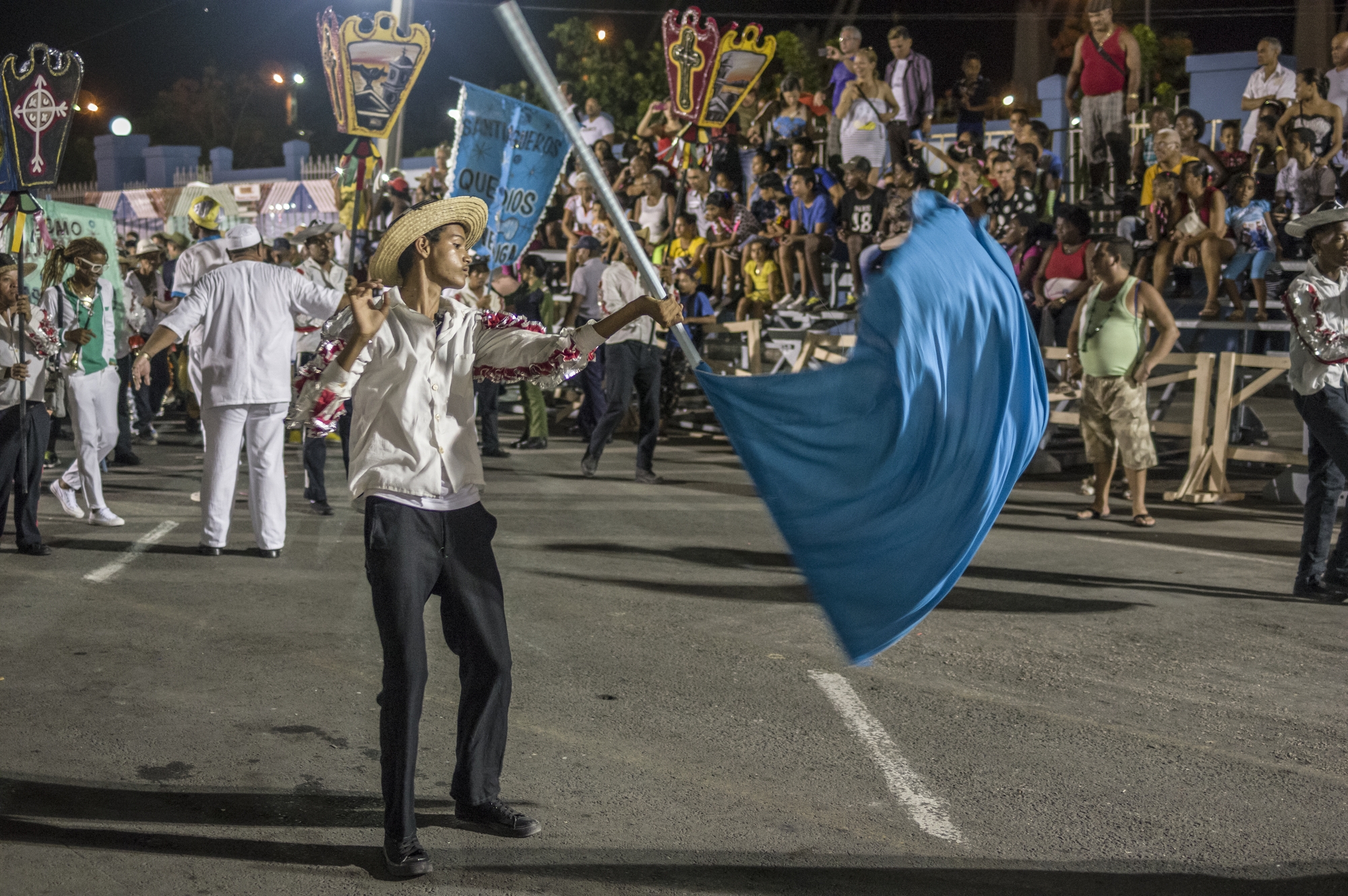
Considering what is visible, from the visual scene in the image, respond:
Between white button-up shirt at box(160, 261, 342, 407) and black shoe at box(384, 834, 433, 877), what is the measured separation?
5.13 meters

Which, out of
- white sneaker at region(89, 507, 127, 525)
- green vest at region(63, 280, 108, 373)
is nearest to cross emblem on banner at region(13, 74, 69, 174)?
green vest at region(63, 280, 108, 373)

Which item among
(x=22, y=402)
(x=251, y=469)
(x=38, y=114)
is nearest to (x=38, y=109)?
(x=38, y=114)

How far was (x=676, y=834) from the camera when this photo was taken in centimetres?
421

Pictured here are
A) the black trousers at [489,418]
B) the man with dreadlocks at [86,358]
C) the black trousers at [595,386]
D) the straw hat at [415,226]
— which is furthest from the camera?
the black trousers at [595,386]

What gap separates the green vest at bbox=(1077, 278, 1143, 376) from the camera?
9.66m

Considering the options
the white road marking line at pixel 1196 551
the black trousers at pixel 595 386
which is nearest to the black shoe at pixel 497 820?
the white road marking line at pixel 1196 551

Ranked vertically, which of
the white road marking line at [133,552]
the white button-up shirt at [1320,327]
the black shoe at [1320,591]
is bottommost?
the white road marking line at [133,552]

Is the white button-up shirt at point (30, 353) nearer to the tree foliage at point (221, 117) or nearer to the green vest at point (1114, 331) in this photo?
the green vest at point (1114, 331)

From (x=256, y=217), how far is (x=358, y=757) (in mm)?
35701

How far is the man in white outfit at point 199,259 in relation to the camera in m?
8.60

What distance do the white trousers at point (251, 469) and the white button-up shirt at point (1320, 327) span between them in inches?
243

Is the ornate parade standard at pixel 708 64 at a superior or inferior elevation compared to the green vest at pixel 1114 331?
superior

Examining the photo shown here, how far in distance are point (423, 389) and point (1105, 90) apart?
1281 centimetres

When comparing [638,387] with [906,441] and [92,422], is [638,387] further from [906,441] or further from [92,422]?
[906,441]
